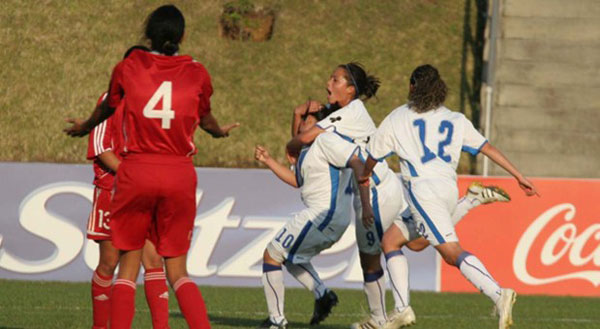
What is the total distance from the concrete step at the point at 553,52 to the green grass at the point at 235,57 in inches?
40.5

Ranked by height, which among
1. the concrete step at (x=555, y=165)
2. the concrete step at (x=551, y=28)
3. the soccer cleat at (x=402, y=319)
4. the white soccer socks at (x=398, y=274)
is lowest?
the concrete step at (x=555, y=165)

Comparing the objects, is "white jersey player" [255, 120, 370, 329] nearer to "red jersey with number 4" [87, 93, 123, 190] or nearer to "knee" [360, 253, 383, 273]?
"knee" [360, 253, 383, 273]

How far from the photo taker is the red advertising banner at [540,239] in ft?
47.3

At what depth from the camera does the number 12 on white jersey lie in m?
6.15

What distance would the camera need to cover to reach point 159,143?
6199mm

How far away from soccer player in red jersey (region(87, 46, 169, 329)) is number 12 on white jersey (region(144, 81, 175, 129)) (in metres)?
0.61

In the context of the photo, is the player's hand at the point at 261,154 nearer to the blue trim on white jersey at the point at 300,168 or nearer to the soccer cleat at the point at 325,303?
the blue trim on white jersey at the point at 300,168

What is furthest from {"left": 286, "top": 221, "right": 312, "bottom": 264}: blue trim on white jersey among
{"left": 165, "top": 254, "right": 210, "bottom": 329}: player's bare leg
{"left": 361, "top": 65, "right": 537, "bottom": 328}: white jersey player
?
{"left": 165, "top": 254, "right": 210, "bottom": 329}: player's bare leg

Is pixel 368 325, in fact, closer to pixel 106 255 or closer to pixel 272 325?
pixel 272 325

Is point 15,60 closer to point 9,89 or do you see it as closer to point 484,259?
point 9,89

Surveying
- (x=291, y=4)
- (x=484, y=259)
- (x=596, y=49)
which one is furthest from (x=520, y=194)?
(x=291, y=4)

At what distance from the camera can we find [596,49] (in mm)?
21516

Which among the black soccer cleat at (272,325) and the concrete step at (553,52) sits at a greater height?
the black soccer cleat at (272,325)

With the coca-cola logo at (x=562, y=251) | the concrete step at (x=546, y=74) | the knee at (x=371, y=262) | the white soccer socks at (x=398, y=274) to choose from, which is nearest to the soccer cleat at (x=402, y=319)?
the white soccer socks at (x=398, y=274)
